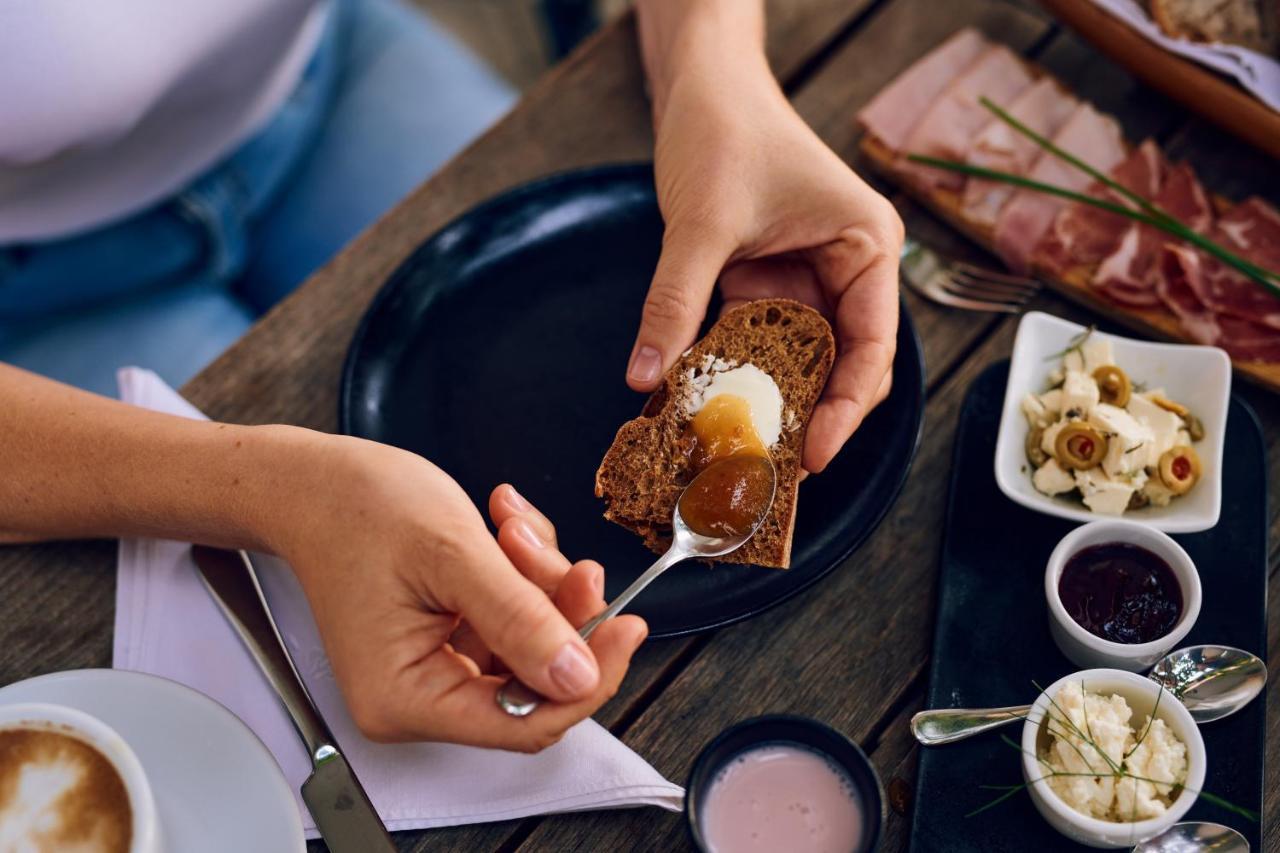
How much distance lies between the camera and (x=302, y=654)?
1.54 meters

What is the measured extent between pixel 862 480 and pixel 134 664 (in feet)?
3.71

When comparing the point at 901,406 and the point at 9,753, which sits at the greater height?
the point at 9,753

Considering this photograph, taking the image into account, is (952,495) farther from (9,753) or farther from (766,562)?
(9,753)

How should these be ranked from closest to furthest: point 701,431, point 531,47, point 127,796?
1. point 127,796
2. point 701,431
3. point 531,47

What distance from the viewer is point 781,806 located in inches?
52.9

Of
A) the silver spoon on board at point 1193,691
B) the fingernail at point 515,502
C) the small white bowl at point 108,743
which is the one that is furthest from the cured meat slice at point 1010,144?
the small white bowl at point 108,743

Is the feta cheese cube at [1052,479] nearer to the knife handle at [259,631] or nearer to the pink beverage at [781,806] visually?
the pink beverage at [781,806]

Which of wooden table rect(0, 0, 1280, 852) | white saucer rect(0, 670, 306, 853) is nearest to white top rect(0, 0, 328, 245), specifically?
wooden table rect(0, 0, 1280, 852)

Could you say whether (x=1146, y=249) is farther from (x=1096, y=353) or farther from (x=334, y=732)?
(x=334, y=732)

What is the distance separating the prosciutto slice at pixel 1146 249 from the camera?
70.7 inches

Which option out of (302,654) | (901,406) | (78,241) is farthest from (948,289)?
(78,241)

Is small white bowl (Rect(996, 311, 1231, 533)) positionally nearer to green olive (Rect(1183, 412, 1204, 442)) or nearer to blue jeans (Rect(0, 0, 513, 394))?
green olive (Rect(1183, 412, 1204, 442))

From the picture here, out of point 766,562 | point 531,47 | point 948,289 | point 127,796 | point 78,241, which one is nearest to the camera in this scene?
point 127,796

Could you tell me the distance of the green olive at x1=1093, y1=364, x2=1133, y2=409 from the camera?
5.30 feet
